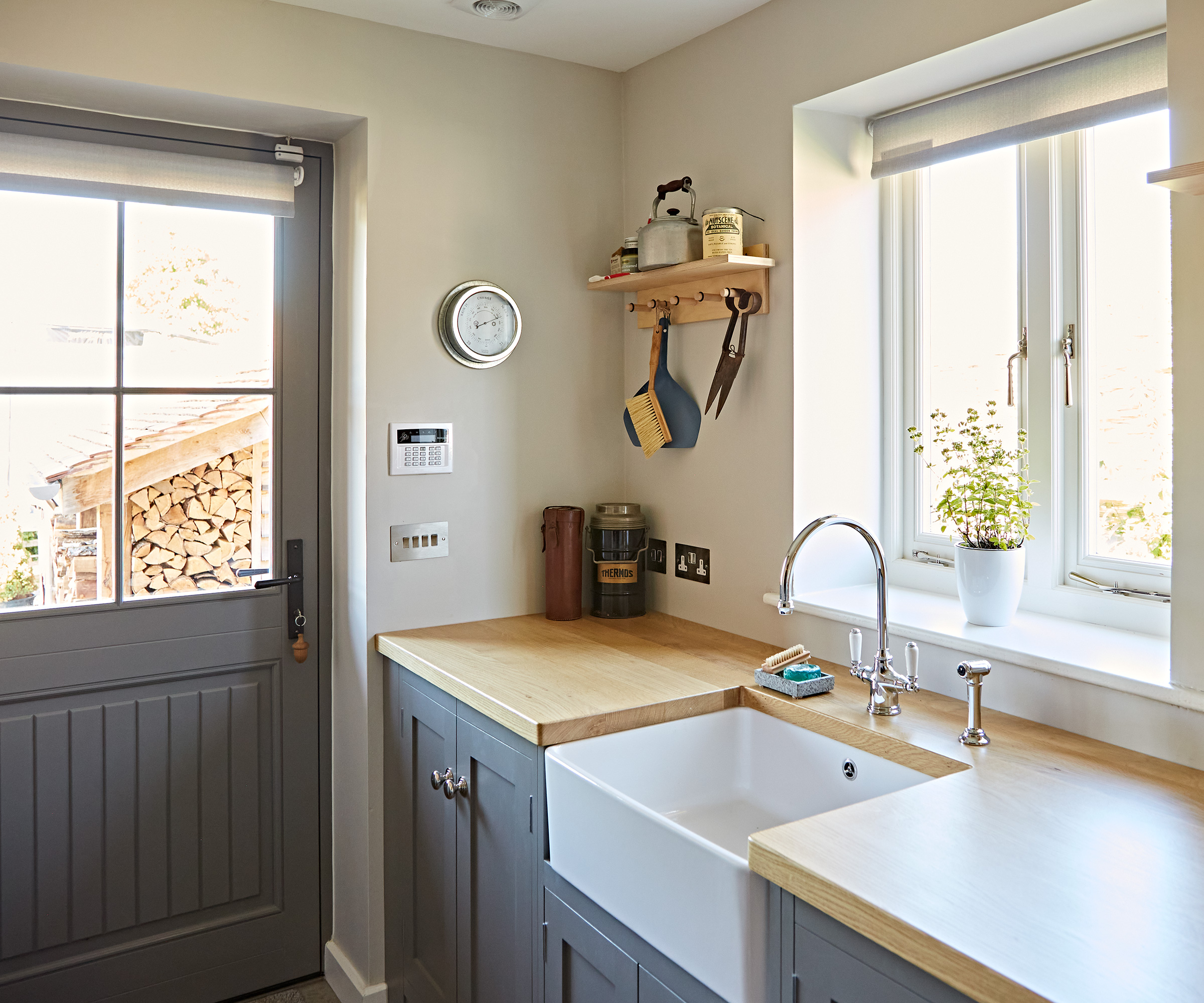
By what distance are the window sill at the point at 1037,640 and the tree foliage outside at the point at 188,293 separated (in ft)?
4.85

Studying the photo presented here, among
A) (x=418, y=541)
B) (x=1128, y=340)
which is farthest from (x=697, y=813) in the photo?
(x=1128, y=340)

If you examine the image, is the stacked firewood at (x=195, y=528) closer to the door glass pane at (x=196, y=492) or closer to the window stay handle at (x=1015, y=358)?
the door glass pane at (x=196, y=492)

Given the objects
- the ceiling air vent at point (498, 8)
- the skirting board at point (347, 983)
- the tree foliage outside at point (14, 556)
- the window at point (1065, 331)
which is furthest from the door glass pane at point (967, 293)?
the tree foliage outside at point (14, 556)

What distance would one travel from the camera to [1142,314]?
1.79m

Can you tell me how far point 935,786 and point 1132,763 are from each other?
35cm

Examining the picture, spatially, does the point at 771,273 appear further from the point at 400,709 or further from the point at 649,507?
the point at 400,709

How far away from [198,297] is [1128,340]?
204 cm

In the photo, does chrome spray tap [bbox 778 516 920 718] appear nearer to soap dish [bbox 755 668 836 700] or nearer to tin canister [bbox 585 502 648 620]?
soap dish [bbox 755 668 836 700]

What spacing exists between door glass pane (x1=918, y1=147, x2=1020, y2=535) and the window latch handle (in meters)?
0.12

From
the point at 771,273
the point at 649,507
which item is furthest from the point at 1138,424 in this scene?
the point at 649,507

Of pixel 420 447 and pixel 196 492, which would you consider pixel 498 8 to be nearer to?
pixel 420 447

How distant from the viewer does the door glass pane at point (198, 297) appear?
2217mm

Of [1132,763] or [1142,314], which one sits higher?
[1142,314]

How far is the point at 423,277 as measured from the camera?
2.33 metres
